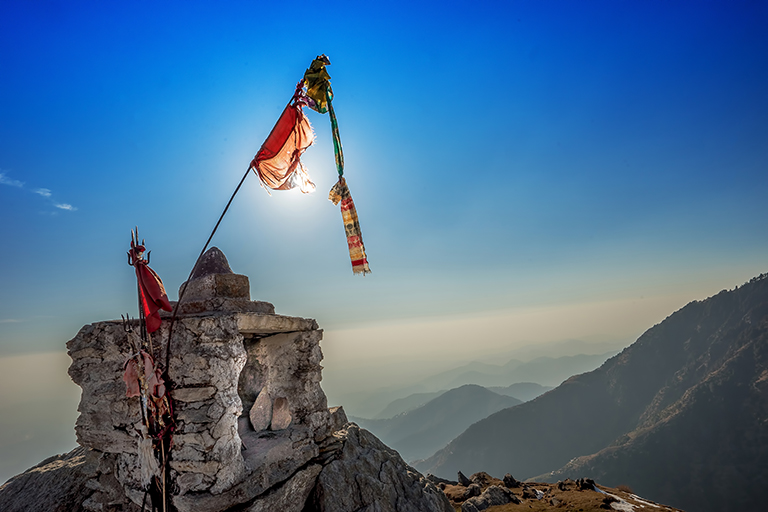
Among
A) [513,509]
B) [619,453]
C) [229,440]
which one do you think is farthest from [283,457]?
[619,453]

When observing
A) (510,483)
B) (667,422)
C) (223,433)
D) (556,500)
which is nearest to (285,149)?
(223,433)

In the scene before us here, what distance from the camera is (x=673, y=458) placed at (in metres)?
74.8

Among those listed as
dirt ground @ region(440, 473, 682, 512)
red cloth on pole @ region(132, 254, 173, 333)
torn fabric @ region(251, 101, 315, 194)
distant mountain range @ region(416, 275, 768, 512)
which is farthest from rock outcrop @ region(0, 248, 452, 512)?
distant mountain range @ region(416, 275, 768, 512)

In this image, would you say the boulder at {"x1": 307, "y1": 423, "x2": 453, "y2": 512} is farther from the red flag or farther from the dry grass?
the dry grass

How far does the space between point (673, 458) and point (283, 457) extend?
102 m

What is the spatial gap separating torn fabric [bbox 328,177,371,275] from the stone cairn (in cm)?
216

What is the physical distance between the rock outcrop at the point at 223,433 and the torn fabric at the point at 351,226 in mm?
2230

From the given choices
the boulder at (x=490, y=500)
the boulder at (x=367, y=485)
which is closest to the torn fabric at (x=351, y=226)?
the boulder at (x=367, y=485)

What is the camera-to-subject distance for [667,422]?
272 feet

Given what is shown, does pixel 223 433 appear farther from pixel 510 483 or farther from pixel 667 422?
pixel 667 422

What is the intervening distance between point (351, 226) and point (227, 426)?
5.29 m

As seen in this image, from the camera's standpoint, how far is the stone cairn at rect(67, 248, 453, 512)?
241 inches

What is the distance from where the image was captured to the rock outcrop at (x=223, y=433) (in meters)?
6.14

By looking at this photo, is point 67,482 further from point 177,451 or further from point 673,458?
point 673,458
